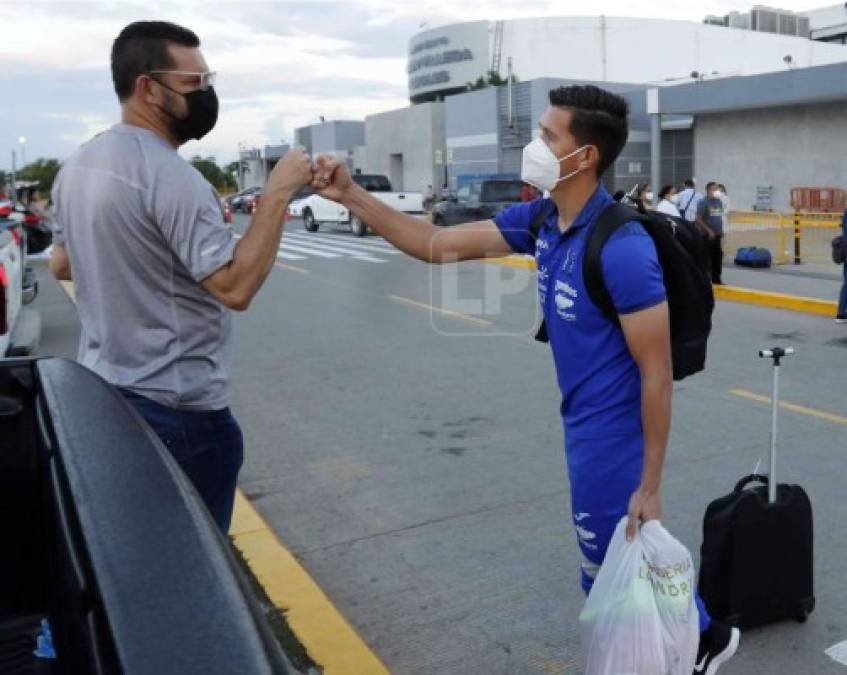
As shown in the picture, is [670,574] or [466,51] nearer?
[670,574]

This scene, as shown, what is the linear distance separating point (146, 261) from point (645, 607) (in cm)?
164

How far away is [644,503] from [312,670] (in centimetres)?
156

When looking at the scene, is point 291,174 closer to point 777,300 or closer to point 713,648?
point 713,648

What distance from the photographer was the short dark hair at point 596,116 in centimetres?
272

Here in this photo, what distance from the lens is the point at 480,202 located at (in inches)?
1041

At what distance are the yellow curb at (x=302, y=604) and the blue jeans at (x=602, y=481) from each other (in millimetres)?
1144

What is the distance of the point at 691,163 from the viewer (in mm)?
36719

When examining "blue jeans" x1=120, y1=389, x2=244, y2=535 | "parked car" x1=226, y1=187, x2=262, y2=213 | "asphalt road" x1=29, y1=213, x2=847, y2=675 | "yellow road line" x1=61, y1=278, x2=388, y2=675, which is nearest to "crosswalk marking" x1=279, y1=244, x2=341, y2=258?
"asphalt road" x1=29, y1=213, x2=847, y2=675

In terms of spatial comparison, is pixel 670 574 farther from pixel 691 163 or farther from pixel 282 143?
pixel 282 143

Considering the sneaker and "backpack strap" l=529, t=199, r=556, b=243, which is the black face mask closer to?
"backpack strap" l=529, t=199, r=556, b=243

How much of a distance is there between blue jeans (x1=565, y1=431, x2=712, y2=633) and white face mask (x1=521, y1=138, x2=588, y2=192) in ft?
2.46

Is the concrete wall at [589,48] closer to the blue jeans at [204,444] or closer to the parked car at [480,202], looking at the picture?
the parked car at [480,202]

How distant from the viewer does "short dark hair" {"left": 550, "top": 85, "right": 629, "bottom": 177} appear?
8.91 feet

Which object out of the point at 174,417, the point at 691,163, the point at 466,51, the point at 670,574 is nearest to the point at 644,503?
the point at 670,574
